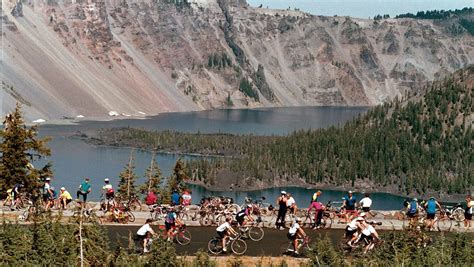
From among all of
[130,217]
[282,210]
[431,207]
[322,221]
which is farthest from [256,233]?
[431,207]

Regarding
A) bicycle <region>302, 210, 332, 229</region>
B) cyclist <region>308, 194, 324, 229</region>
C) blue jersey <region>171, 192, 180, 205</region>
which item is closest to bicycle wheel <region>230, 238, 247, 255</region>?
cyclist <region>308, 194, 324, 229</region>

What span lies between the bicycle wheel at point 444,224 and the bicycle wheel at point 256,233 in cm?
1432

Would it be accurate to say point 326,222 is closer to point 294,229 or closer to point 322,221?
point 322,221

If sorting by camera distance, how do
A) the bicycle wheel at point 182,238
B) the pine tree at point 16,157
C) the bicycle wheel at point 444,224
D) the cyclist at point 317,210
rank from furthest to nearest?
the pine tree at point 16,157 → the bicycle wheel at point 444,224 → the cyclist at point 317,210 → the bicycle wheel at point 182,238

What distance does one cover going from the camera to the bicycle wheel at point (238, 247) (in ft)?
148

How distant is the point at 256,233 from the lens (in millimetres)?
49875

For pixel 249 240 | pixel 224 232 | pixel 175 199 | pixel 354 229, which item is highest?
pixel 175 199

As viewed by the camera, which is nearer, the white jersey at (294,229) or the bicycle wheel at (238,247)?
the white jersey at (294,229)

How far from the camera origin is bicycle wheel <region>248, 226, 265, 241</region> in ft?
163

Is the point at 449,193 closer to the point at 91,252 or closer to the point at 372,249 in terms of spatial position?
the point at 372,249

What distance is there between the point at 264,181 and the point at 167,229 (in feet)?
468

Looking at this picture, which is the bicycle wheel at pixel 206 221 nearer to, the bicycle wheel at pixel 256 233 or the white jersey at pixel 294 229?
the bicycle wheel at pixel 256 233

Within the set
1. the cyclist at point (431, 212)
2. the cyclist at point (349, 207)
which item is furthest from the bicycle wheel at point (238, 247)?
the cyclist at point (431, 212)

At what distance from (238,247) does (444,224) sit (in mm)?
20866
